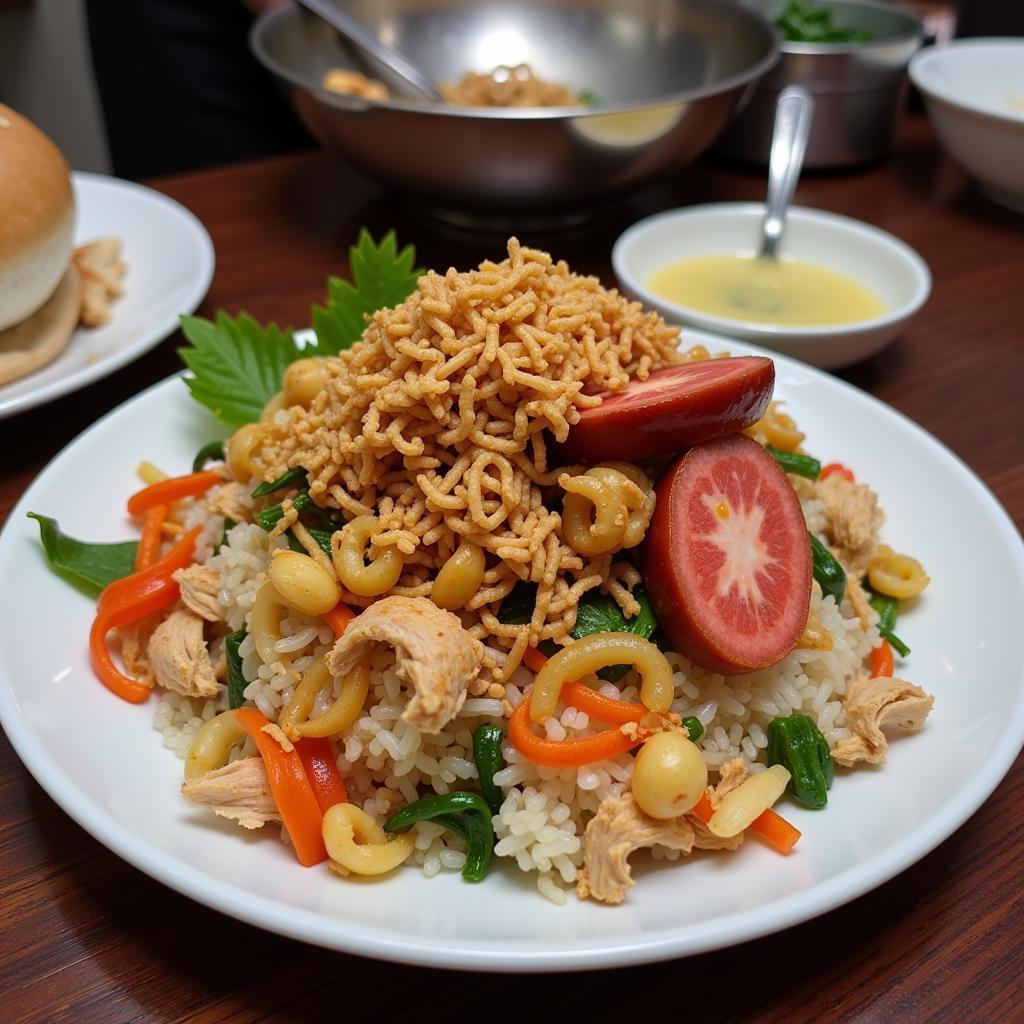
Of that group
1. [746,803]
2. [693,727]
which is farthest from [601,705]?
[746,803]

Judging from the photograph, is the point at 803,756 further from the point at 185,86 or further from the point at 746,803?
the point at 185,86

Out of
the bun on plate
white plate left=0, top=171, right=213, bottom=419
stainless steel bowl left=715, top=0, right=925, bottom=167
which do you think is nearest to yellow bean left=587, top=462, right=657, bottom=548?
white plate left=0, top=171, right=213, bottom=419

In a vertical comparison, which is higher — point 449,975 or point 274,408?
point 274,408

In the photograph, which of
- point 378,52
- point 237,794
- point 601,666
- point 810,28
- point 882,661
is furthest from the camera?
point 810,28

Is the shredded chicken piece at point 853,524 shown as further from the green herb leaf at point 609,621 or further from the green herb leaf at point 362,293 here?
the green herb leaf at point 362,293

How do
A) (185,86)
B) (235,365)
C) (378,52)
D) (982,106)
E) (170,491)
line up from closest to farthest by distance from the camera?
(170,491)
(235,365)
(378,52)
(982,106)
(185,86)

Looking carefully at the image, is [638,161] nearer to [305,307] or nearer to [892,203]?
[305,307]
